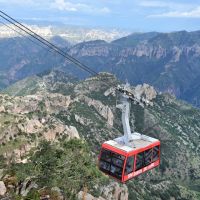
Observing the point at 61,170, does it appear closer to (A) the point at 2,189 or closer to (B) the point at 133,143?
(A) the point at 2,189

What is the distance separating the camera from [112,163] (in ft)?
232

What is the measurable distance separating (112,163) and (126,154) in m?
4.13

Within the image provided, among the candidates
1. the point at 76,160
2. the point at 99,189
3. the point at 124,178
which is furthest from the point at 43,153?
the point at 99,189

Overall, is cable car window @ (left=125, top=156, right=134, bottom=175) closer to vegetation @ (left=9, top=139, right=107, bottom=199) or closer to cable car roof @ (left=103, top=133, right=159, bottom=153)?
cable car roof @ (left=103, top=133, right=159, bottom=153)

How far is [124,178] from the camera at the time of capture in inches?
2721

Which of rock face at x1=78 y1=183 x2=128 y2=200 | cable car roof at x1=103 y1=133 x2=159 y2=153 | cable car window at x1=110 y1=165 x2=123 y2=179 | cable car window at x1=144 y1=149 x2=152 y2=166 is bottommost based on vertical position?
rock face at x1=78 y1=183 x2=128 y2=200

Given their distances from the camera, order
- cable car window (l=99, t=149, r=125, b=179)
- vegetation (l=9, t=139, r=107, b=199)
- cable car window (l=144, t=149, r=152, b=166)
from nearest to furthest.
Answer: cable car window (l=99, t=149, r=125, b=179) < cable car window (l=144, t=149, r=152, b=166) < vegetation (l=9, t=139, r=107, b=199)

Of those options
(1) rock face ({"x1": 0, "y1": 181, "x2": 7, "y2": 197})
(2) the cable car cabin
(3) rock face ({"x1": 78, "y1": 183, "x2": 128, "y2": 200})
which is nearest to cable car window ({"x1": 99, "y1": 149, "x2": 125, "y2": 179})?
(2) the cable car cabin

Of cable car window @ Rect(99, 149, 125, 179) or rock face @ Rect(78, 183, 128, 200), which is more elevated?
cable car window @ Rect(99, 149, 125, 179)

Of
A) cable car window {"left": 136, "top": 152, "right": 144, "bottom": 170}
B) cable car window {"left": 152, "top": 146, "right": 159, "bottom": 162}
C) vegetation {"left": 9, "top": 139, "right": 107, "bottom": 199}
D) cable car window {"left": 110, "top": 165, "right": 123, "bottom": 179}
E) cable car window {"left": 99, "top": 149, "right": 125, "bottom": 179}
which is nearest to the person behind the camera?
cable car window {"left": 99, "top": 149, "right": 125, "bottom": 179}

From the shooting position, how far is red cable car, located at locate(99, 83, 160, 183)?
6800 cm

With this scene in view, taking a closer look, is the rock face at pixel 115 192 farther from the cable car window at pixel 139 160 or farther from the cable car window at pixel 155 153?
the cable car window at pixel 139 160

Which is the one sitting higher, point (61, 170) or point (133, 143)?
point (133, 143)

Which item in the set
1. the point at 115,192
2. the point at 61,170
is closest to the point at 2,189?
the point at 61,170
